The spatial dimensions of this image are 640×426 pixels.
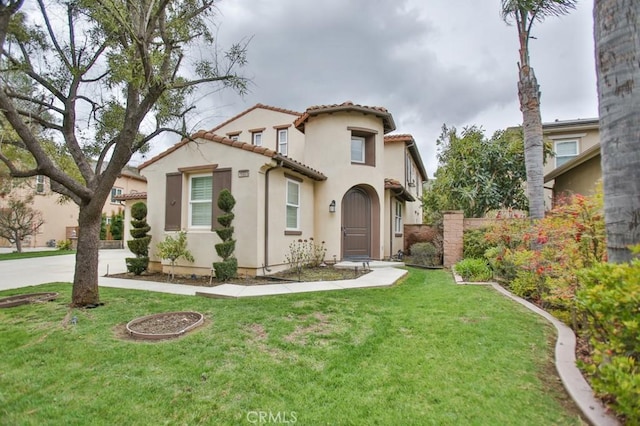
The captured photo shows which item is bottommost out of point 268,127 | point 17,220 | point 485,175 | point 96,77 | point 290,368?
point 290,368

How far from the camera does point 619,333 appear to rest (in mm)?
2338

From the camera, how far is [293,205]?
1064 centimetres

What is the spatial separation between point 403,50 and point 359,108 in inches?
113

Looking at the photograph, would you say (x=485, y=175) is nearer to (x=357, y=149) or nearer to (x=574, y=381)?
(x=357, y=149)

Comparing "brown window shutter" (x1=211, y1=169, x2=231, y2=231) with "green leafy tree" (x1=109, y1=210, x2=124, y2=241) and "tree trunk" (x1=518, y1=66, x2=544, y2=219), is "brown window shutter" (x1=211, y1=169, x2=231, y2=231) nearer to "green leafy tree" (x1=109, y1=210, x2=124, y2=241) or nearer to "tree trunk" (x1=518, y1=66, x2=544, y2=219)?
"tree trunk" (x1=518, y1=66, x2=544, y2=219)

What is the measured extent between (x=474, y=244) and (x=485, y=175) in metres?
4.95

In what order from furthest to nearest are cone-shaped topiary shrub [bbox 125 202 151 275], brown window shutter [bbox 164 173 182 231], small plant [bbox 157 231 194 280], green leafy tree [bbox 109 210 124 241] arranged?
green leafy tree [bbox 109 210 124 241] → brown window shutter [bbox 164 173 182 231] → cone-shaped topiary shrub [bbox 125 202 151 275] → small plant [bbox 157 231 194 280]

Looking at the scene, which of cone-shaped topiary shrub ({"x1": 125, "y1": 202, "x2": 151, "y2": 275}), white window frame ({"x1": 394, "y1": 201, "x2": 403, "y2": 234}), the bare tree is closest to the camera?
cone-shaped topiary shrub ({"x1": 125, "y1": 202, "x2": 151, "y2": 275})

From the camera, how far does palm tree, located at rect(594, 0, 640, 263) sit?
→ 106 inches

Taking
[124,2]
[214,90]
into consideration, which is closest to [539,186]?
[214,90]

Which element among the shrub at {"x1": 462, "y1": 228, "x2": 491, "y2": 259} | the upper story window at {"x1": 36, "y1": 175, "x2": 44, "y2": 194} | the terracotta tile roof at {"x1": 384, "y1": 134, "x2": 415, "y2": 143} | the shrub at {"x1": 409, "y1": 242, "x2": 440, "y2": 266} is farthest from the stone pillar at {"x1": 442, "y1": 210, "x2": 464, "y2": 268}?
the upper story window at {"x1": 36, "y1": 175, "x2": 44, "y2": 194}

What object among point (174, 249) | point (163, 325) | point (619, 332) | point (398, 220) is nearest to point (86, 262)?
point (163, 325)

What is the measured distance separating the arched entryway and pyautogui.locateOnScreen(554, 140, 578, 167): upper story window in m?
10.4

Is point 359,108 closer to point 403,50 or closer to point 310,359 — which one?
point 403,50
